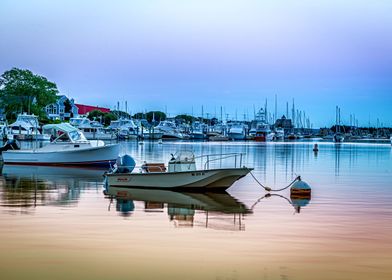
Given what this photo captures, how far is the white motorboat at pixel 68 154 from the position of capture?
5144 centimetres

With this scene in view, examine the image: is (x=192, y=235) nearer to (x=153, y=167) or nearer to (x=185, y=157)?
(x=185, y=157)

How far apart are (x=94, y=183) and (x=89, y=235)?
59.3ft

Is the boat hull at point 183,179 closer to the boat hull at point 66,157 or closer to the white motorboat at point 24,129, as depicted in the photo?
the boat hull at point 66,157

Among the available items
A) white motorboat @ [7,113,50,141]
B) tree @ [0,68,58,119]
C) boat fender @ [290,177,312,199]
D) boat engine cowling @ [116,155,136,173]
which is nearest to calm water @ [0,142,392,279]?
boat fender @ [290,177,312,199]

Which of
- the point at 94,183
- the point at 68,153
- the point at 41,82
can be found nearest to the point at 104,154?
the point at 68,153

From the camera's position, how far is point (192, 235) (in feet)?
61.8

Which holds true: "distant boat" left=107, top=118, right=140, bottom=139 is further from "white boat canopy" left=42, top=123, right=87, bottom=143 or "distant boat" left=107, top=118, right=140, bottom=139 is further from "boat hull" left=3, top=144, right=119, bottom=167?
"boat hull" left=3, top=144, right=119, bottom=167

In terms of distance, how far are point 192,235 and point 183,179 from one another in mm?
11406

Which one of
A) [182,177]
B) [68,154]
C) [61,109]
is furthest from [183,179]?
[61,109]

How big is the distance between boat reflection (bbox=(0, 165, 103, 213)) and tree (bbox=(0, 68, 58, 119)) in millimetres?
94295

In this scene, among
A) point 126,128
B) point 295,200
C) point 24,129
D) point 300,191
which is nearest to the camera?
point 295,200

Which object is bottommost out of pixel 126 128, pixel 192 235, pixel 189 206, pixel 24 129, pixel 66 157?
pixel 192 235

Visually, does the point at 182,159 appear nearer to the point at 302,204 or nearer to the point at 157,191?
the point at 157,191

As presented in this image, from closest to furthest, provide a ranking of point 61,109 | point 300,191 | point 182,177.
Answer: point 300,191
point 182,177
point 61,109
